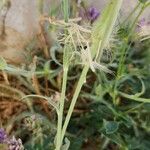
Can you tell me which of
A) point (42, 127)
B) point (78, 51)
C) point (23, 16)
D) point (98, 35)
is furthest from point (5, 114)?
point (98, 35)

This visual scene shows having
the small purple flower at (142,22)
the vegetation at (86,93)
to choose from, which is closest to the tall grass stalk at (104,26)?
the vegetation at (86,93)

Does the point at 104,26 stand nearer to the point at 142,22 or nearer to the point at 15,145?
the point at 15,145

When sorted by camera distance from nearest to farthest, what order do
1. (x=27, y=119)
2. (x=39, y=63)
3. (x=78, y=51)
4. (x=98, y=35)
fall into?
A: (x=98, y=35) → (x=78, y=51) → (x=27, y=119) → (x=39, y=63)

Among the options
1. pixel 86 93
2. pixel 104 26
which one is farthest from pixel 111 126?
pixel 104 26

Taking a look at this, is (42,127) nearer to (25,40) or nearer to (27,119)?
(27,119)

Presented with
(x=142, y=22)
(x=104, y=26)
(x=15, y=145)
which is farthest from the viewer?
(x=142, y=22)

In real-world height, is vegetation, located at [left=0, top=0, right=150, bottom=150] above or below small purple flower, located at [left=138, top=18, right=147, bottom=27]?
below

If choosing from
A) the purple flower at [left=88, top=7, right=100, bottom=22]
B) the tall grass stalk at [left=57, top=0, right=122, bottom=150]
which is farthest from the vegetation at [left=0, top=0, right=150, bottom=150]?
the tall grass stalk at [left=57, top=0, right=122, bottom=150]

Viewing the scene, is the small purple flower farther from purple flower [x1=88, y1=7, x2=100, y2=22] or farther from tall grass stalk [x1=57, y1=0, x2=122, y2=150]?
tall grass stalk [x1=57, y1=0, x2=122, y2=150]
